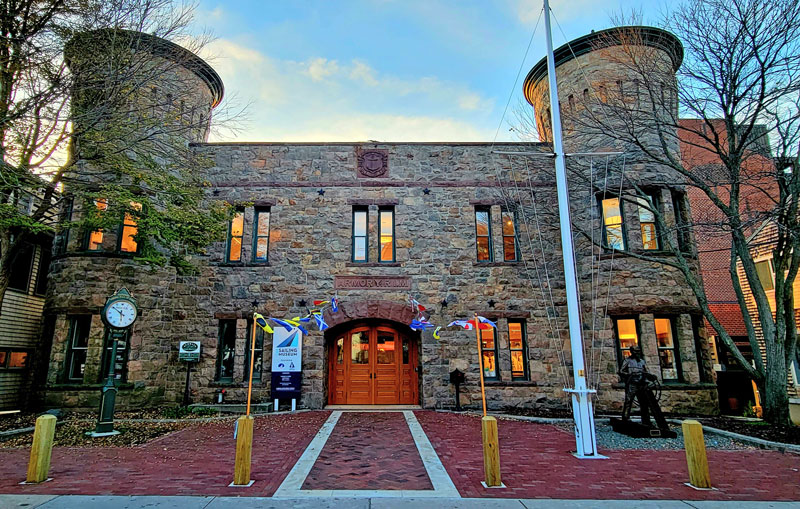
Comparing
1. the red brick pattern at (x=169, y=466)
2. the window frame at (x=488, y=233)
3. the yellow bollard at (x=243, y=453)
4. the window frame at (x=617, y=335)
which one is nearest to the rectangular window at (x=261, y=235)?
the red brick pattern at (x=169, y=466)

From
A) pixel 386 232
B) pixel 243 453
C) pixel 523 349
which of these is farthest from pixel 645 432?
pixel 386 232

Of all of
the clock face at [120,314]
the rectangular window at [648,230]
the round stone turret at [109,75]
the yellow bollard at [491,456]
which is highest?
the round stone turret at [109,75]

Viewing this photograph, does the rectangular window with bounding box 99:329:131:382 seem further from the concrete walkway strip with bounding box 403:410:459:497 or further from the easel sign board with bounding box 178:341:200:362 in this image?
the concrete walkway strip with bounding box 403:410:459:497

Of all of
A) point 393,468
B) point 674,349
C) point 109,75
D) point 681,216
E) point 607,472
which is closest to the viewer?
point 607,472

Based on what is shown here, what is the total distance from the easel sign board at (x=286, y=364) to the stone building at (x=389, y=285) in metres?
0.31

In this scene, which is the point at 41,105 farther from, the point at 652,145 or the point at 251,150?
the point at 652,145

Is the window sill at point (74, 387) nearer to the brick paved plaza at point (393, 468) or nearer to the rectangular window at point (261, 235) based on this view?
the brick paved plaza at point (393, 468)

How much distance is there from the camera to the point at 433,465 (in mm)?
6461

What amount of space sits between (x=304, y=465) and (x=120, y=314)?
5.81m

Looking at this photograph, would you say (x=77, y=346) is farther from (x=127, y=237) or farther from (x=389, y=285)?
(x=389, y=285)

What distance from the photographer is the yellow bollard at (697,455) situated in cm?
545

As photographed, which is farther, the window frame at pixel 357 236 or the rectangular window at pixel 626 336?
the window frame at pixel 357 236

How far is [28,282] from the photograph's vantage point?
14344mm

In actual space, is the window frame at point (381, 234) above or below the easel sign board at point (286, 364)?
above
